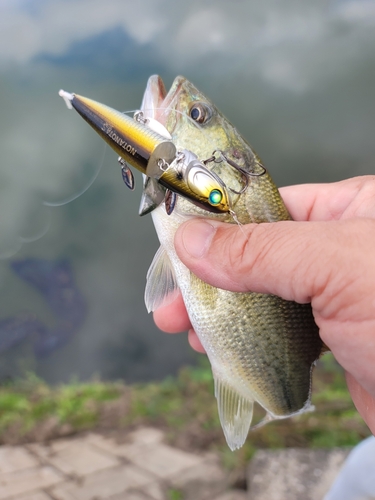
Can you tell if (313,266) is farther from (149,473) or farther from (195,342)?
(149,473)

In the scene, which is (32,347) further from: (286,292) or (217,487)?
(286,292)

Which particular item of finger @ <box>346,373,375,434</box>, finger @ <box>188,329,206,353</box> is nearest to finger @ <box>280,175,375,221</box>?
finger @ <box>346,373,375,434</box>

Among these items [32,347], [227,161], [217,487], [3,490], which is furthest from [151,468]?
[32,347]

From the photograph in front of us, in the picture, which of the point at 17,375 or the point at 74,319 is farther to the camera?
the point at 74,319

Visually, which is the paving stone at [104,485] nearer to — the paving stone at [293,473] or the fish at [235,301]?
the paving stone at [293,473]

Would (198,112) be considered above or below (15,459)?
above

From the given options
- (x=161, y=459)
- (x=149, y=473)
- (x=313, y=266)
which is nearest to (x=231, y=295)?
(x=313, y=266)

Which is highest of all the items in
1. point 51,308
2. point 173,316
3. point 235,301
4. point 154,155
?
point 154,155

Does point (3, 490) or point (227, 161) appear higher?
point (227, 161)
